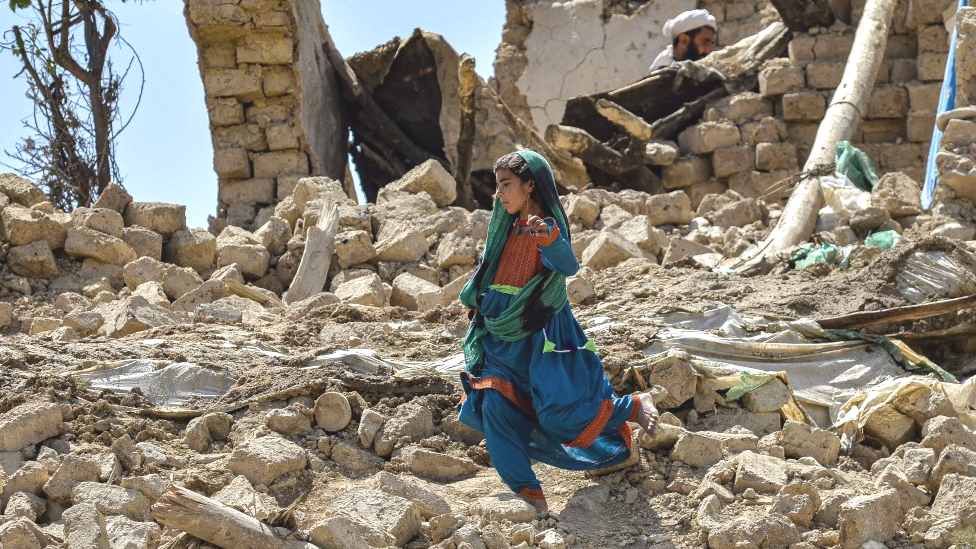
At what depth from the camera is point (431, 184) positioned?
9.13 m

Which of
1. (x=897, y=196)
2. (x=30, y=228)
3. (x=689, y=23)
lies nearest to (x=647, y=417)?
(x=897, y=196)

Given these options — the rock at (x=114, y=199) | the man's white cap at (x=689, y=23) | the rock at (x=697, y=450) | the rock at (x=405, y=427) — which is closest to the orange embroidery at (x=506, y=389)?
the rock at (x=405, y=427)

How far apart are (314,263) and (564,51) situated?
9823mm

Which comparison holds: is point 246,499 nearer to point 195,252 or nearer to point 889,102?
point 195,252

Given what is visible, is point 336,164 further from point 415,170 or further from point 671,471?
point 671,471

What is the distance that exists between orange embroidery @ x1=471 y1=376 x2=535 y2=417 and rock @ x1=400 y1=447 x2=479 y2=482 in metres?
0.30

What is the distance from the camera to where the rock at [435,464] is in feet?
14.2

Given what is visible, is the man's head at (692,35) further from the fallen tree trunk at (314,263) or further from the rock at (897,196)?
the fallen tree trunk at (314,263)

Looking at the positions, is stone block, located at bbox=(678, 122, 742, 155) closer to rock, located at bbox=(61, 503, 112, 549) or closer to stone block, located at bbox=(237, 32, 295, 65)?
stone block, located at bbox=(237, 32, 295, 65)

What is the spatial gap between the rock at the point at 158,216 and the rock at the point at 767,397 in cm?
460

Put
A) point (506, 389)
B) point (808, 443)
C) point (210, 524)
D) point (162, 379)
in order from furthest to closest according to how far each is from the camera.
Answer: point (162, 379), point (808, 443), point (506, 389), point (210, 524)

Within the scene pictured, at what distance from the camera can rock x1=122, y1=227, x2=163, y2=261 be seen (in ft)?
26.3

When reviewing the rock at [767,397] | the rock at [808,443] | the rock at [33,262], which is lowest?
the rock at [808,443]

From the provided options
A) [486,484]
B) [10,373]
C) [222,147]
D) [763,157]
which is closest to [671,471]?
[486,484]
